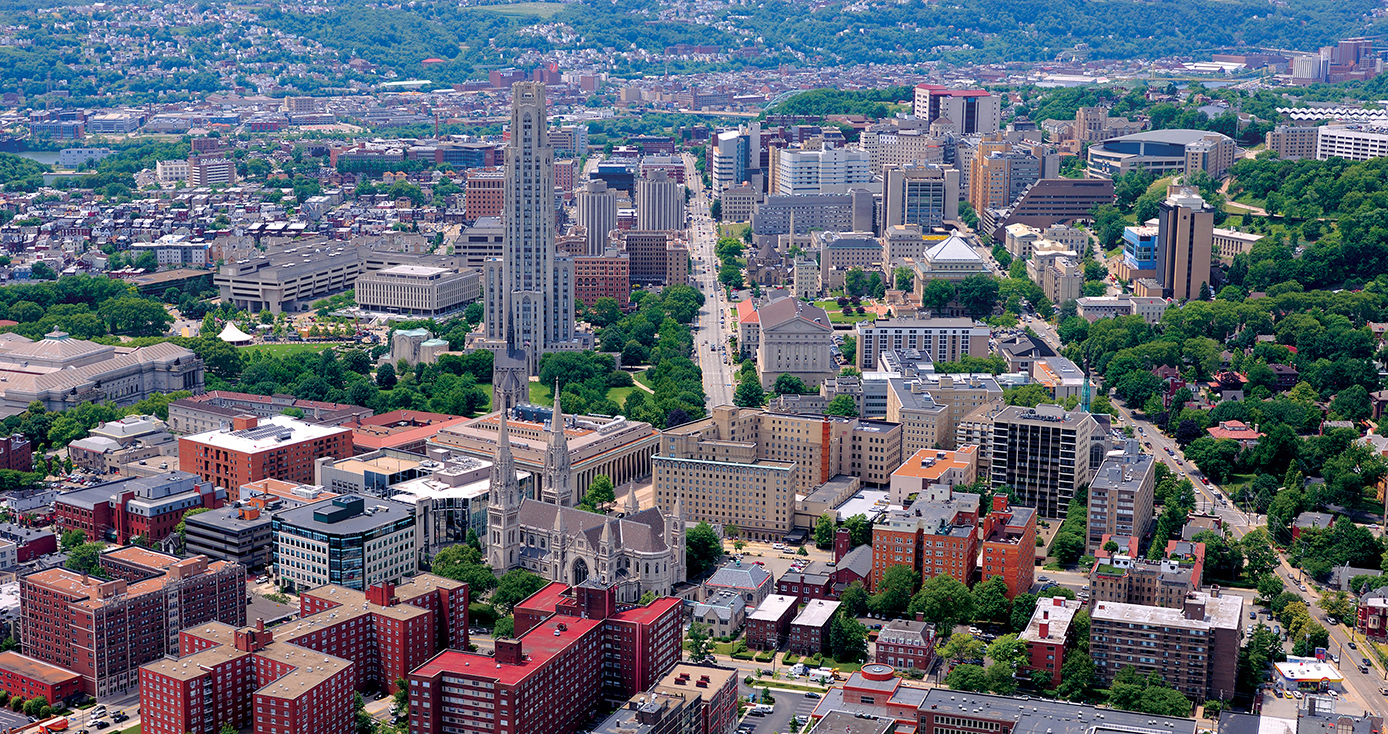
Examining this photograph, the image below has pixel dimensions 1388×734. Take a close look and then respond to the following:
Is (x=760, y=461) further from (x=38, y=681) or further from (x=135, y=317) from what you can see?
(x=135, y=317)

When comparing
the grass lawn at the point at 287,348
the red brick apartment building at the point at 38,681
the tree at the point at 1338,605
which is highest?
the grass lawn at the point at 287,348

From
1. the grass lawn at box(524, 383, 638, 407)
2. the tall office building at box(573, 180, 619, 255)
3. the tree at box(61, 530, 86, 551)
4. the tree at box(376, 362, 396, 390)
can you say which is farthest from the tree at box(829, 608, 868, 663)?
the tall office building at box(573, 180, 619, 255)

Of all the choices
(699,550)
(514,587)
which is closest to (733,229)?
(699,550)

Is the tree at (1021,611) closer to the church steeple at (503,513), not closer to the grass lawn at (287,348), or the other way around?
the church steeple at (503,513)

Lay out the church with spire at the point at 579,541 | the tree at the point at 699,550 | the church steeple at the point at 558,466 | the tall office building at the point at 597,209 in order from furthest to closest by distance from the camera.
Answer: the tall office building at the point at 597,209 < the church steeple at the point at 558,466 < the tree at the point at 699,550 < the church with spire at the point at 579,541

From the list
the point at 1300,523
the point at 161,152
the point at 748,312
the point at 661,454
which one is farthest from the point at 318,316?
the point at 161,152

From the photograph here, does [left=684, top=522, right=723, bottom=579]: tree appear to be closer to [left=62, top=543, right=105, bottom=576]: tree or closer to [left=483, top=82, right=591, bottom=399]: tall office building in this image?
[left=62, top=543, right=105, bottom=576]: tree

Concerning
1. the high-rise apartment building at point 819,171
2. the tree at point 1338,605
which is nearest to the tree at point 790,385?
the tree at point 1338,605
